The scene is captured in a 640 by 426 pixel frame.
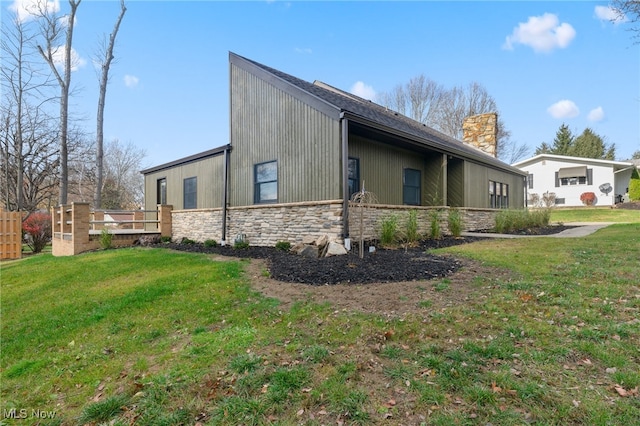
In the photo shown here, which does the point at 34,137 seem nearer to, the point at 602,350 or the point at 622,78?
the point at 602,350

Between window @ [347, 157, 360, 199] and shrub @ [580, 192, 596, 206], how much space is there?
24578 millimetres

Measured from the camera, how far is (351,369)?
249 cm

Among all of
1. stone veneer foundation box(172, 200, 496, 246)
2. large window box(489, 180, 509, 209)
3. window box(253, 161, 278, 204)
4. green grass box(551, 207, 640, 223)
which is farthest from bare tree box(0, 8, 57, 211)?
green grass box(551, 207, 640, 223)

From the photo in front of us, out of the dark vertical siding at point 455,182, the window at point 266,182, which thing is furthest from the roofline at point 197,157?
the dark vertical siding at point 455,182

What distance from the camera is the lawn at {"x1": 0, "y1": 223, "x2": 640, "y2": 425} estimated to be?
2086 millimetres

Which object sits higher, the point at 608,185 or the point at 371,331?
the point at 608,185

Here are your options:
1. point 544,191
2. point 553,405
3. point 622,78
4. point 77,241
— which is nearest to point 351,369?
point 553,405

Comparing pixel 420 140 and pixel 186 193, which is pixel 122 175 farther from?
pixel 420 140

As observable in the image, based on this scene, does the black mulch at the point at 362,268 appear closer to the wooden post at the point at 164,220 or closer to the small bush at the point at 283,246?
the small bush at the point at 283,246

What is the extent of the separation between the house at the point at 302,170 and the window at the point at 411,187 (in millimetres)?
36

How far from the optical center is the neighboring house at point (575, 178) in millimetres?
24188

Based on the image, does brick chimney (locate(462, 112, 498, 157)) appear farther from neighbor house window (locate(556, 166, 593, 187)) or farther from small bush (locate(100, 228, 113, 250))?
small bush (locate(100, 228, 113, 250))

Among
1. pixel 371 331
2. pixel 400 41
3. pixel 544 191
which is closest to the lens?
pixel 371 331

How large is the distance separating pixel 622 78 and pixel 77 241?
732 inches
